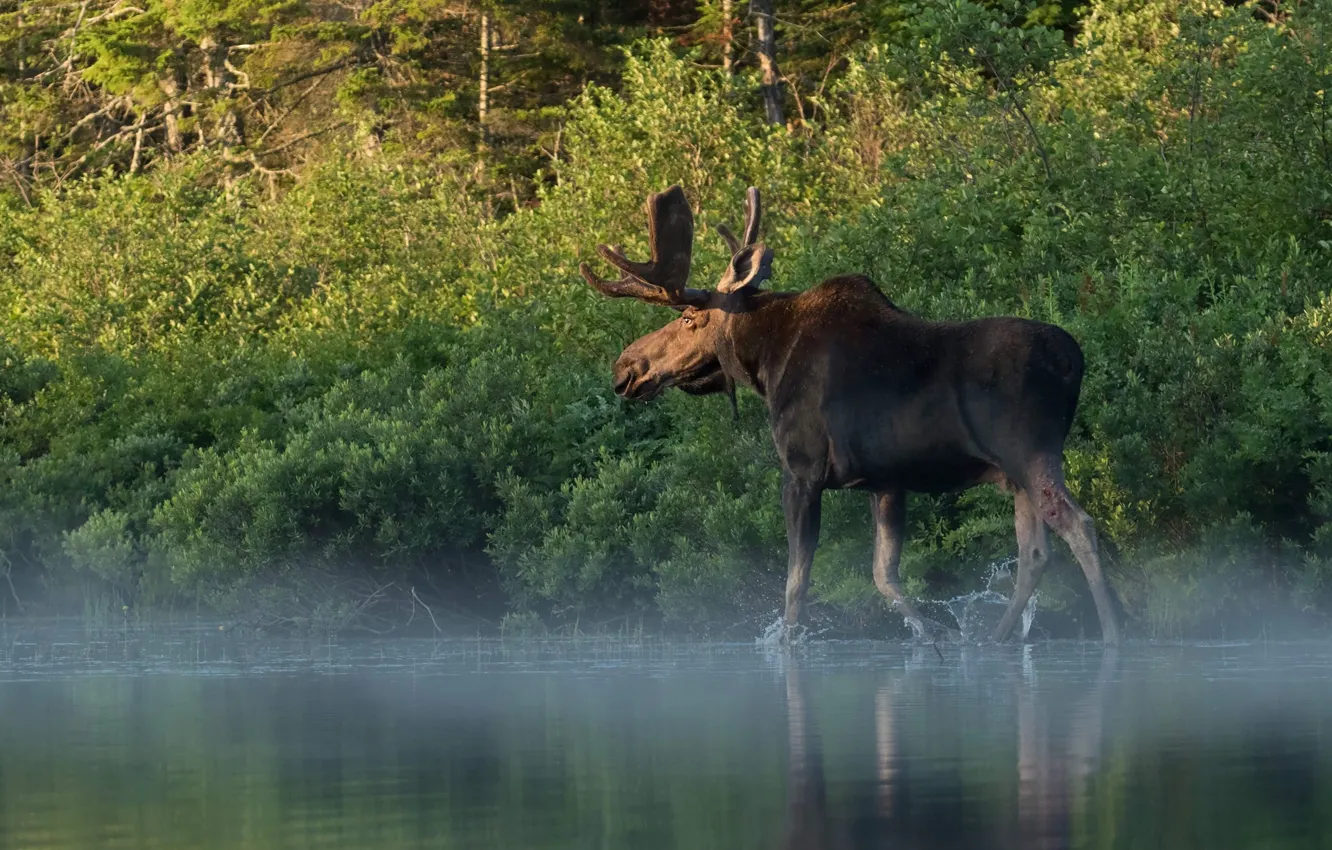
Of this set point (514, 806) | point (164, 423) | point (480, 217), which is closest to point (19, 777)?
point (514, 806)

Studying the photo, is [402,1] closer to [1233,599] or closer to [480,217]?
[480,217]

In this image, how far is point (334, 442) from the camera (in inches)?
722

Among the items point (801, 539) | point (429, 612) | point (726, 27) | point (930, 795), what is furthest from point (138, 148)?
point (930, 795)

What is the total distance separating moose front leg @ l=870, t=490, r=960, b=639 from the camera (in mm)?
13578

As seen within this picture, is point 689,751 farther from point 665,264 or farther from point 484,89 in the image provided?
point 484,89

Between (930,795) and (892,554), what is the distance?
6896 mm

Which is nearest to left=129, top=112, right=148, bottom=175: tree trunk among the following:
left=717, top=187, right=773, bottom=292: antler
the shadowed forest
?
the shadowed forest

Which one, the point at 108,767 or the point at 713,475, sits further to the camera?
the point at 713,475

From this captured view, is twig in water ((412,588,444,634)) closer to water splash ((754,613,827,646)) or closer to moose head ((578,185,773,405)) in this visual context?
moose head ((578,185,773,405))

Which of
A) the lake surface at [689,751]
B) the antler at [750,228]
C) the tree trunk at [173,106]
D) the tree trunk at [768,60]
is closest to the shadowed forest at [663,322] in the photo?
the antler at [750,228]

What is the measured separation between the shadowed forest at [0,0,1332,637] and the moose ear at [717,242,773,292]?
5.69 feet

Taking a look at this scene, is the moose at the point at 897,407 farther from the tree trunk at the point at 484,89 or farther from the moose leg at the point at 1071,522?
the tree trunk at the point at 484,89

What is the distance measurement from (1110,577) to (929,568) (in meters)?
1.19

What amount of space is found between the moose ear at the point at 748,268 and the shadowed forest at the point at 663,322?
5.69 ft
